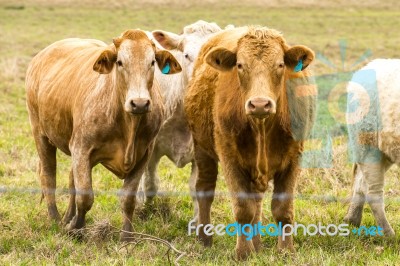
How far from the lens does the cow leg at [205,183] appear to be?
6430mm

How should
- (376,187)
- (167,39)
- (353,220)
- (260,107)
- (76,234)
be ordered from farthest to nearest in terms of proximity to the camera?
(167,39)
(353,220)
(376,187)
(76,234)
(260,107)

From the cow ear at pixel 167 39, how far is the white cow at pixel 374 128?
6.16 feet

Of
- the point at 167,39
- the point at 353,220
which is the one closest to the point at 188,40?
the point at 167,39

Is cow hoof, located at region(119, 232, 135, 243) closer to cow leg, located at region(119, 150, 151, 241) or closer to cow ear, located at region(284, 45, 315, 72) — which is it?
cow leg, located at region(119, 150, 151, 241)

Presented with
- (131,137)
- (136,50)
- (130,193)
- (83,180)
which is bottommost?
(130,193)

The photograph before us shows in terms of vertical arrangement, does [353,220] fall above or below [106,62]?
below

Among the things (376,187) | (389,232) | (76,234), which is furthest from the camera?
(376,187)

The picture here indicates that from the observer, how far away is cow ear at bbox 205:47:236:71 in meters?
5.32

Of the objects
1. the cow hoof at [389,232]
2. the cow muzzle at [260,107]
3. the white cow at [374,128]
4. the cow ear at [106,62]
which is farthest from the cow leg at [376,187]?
the cow ear at [106,62]

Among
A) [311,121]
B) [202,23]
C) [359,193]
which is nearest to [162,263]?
[311,121]

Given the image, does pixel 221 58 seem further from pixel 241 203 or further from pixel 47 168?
pixel 47 168

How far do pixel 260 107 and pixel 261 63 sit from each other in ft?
1.49

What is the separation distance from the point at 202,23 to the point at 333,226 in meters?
2.54

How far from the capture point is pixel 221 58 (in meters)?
5.37
